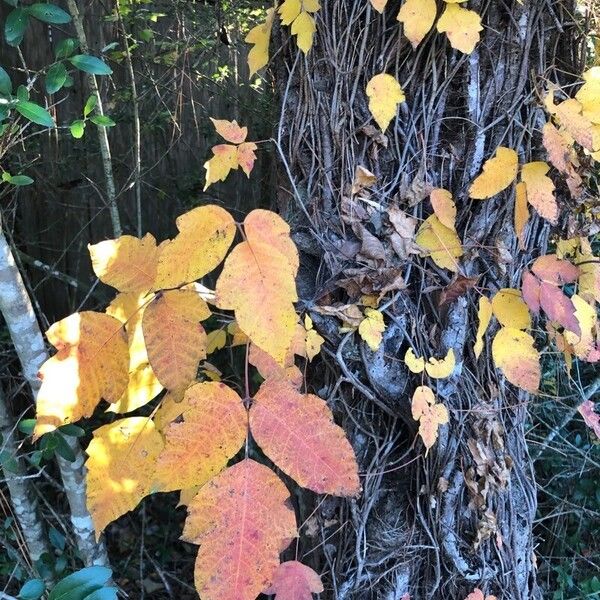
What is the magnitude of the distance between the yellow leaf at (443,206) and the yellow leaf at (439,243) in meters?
0.02

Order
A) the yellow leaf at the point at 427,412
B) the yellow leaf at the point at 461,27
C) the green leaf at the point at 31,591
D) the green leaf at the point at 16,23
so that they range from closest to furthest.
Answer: the yellow leaf at the point at 461,27 → the yellow leaf at the point at 427,412 → the green leaf at the point at 31,591 → the green leaf at the point at 16,23

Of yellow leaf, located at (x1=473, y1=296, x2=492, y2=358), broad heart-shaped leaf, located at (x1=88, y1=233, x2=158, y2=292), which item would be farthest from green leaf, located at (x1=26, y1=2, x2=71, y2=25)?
yellow leaf, located at (x1=473, y1=296, x2=492, y2=358)

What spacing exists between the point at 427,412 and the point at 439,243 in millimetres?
Result: 297

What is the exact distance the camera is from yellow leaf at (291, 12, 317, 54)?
3.11 ft

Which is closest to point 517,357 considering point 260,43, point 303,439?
point 303,439

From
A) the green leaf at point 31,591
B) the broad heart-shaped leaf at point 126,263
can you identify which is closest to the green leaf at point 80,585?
the green leaf at point 31,591

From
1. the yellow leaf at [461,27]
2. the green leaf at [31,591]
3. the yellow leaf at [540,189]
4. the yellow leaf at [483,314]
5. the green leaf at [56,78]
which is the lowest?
the green leaf at [31,591]

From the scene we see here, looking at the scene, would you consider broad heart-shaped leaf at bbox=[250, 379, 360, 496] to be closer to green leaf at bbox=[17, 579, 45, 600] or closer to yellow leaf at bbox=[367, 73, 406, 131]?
yellow leaf at bbox=[367, 73, 406, 131]

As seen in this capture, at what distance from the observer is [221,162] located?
1.03 m

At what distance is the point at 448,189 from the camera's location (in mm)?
988

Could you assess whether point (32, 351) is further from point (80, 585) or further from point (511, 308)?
point (511, 308)

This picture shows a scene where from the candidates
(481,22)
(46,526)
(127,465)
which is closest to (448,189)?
(481,22)

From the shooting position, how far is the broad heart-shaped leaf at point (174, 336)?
2.24ft

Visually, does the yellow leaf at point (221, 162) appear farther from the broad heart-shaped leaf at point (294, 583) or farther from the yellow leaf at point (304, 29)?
the broad heart-shaped leaf at point (294, 583)
